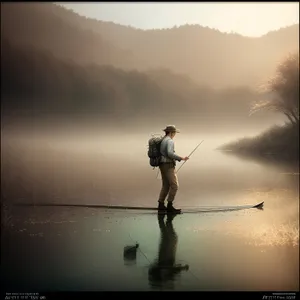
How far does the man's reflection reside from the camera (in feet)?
8.91

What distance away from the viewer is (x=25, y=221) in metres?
3.24

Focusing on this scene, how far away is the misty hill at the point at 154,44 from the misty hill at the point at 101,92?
3.8 inches

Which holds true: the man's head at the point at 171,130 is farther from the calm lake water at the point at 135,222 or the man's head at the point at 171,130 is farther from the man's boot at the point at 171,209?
the man's boot at the point at 171,209

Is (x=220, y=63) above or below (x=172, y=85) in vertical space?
above

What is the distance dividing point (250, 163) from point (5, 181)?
2571mm

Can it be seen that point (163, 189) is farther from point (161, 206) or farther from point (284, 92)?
point (284, 92)

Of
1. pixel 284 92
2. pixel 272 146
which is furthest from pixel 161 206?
pixel 284 92

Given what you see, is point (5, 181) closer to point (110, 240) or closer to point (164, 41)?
point (110, 240)

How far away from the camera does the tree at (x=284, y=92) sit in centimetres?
367

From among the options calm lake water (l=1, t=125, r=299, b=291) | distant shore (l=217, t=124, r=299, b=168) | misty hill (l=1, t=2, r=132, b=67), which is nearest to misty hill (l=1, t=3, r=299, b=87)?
misty hill (l=1, t=2, r=132, b=67)

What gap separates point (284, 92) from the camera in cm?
382

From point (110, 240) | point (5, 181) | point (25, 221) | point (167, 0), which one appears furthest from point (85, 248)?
point (167, 0)

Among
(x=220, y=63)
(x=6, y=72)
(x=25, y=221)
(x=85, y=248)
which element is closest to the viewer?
(x=85, y=248)

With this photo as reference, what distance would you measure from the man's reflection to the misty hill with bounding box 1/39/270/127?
1.26 metres
